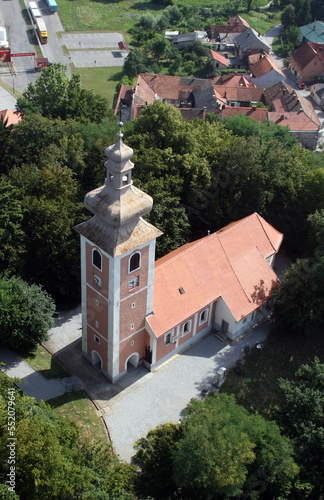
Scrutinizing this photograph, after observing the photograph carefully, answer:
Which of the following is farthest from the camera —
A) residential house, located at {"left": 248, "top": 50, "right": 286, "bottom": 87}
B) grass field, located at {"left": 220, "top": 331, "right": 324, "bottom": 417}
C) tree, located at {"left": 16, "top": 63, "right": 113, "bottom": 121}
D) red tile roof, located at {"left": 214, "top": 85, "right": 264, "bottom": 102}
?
residential house, located at {"left": 248, "top": 50, "right": 286, "bottom": 87}

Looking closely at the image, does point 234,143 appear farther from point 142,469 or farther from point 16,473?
point 16,473

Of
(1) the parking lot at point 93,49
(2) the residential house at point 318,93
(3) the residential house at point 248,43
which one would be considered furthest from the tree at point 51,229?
(3) the residential house at point 248,43

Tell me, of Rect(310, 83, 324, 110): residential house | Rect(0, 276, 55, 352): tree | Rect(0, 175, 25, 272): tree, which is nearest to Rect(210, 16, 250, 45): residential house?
Rect(310, 83, 324, 110): residential house

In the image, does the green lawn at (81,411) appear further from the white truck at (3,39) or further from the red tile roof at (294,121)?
the white truck at (3,39)

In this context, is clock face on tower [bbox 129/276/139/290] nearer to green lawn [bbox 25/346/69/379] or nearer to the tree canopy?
the tree canopy

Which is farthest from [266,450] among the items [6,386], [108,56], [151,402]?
[108,56]
